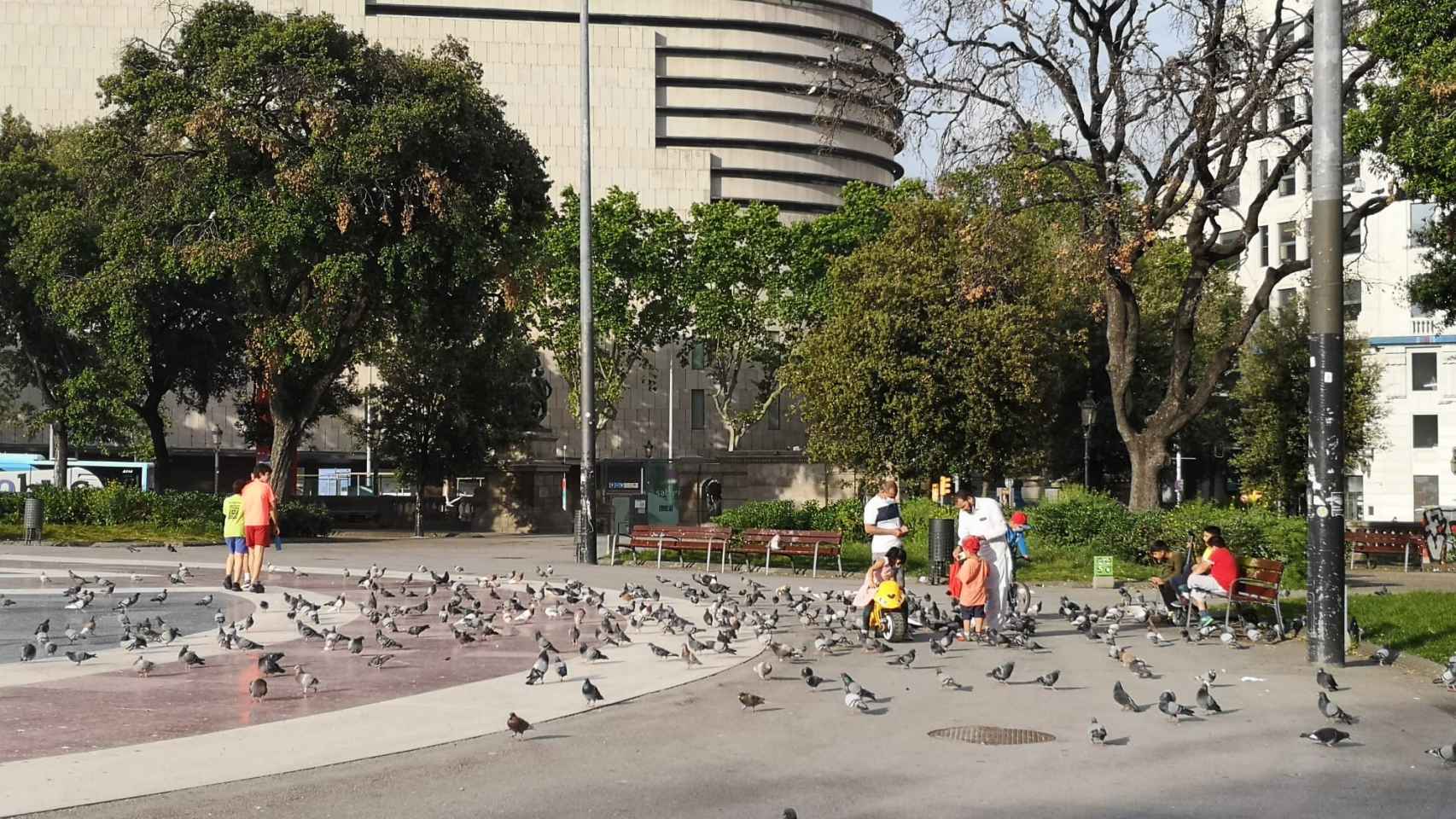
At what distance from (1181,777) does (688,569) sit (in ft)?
66.4

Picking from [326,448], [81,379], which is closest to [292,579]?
[81,379]

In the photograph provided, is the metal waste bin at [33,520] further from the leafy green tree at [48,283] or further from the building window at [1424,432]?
the building window at [1424,432]

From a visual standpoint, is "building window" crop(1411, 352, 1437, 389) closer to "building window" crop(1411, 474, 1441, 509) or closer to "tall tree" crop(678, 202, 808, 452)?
"building window" crop(1411, 474, 1441, 509)

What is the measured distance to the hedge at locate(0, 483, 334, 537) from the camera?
37.3 m

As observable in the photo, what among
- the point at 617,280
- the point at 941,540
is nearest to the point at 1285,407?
the point at 941,540

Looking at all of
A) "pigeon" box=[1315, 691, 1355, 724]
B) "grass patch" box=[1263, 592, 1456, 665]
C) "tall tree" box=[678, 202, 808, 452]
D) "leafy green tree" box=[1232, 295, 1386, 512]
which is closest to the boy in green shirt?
"grass patch" box=[1263, 592, 1456, 665]

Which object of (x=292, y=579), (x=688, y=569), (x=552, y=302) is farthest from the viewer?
(x=552, y=302)

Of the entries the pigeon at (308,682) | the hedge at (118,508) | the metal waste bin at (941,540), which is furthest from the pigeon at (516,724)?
the hedge at (118,508)

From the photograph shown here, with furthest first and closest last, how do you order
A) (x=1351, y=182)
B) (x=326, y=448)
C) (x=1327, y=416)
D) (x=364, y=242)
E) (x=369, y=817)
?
1. (x=326, y=448)
2. (x=1351, y=182)
3. (x=364, y=242)
4. (x=1327, y=416)
5. (x=369, y=817)

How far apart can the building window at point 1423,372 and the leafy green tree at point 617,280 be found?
28.4 meters

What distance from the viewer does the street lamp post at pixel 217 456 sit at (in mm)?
74019

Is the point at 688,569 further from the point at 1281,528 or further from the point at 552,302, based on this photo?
the point at 552,302

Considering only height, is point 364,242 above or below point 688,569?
above

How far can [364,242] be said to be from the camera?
38375 mm
